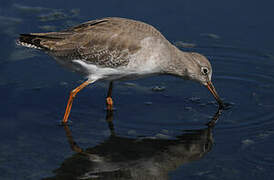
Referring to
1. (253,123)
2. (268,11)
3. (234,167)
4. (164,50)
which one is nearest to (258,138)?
(253,123)

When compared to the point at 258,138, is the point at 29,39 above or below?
above

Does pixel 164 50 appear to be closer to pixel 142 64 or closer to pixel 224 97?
pixel 142 64

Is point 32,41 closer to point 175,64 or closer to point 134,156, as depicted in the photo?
point 175,64

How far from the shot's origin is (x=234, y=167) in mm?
7398

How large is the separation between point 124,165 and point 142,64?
2007 millimetres

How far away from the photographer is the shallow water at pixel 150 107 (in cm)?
748

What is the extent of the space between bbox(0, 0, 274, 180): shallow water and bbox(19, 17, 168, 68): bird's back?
1.00 m

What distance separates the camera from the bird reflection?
7223 millimetres

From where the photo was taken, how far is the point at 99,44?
880cm

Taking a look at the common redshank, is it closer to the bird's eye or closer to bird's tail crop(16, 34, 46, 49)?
bird's tail crop(16, 34, 46, 49)

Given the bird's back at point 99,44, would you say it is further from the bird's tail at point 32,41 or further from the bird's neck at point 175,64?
the bird's neck at point 175,64

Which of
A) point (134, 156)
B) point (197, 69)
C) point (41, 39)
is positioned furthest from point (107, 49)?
point (134, 156)

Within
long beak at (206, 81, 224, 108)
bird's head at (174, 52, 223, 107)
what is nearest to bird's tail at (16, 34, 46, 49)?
bird's head at (174, 52, 223, 107)

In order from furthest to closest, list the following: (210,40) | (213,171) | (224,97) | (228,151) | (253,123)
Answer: (210,40), (224,97), (253,123), (228,151), (213,171)
